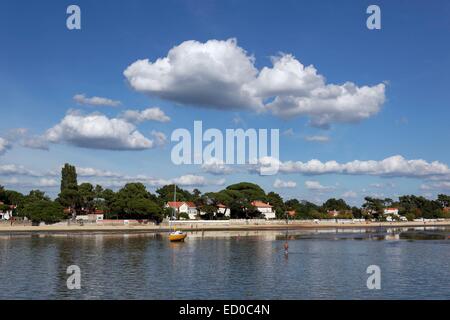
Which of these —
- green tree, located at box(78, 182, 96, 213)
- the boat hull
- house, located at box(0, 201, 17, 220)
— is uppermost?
green tree, located at box(78, 182, 96, 213)

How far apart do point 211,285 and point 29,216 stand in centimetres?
12155

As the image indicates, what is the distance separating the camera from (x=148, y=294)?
148ft

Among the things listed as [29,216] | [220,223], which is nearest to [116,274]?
[29,216]

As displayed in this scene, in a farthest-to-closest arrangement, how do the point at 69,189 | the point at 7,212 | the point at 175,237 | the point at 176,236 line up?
the point at 7,212, the point at 69,189, the point at 176,236, the point at 175,237

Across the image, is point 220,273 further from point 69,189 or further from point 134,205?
point 69,189

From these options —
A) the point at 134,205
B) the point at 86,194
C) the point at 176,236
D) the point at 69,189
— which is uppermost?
the point at 69,189

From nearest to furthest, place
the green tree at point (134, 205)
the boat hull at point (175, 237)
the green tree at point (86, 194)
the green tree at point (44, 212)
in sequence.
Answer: the boat hull at point (175, 237)
the green tree at point (44, 212)
the green tree at point (134, 205)
the green tree at point (86, 194)

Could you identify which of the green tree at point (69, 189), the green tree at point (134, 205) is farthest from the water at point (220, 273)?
the green tree at point (69, 189)

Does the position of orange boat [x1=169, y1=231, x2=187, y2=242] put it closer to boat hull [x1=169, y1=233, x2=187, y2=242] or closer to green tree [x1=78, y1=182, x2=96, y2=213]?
boat hull [x1=169, y1=233, x2=187, y2=242]

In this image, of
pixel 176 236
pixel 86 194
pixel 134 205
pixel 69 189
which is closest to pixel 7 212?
pixel 69 189

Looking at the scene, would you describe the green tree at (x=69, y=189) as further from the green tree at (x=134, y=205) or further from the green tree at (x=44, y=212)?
the green tree at (x=134, y=205)

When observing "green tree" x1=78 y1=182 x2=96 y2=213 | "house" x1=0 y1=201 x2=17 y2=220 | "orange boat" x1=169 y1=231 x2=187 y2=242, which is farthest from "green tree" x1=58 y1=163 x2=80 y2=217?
"orange boat" x1=169 y1=231 x2=187 y2=242

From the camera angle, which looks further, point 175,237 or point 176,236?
point 176,236
